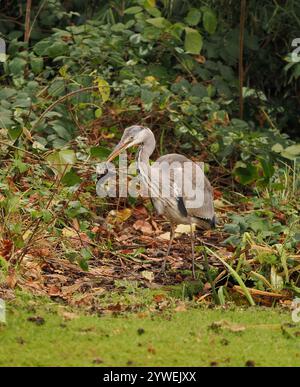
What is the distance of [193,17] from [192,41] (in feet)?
0.94

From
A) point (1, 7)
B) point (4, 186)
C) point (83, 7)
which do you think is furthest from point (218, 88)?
point (4, 186)

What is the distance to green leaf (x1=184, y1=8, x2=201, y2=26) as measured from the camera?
9953 millimetres

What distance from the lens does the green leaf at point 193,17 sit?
32.7ft

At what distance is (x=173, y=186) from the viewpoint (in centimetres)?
809

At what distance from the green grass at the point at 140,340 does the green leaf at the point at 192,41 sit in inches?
169

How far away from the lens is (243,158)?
31.2 feet

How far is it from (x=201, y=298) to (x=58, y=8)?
5.01 metres

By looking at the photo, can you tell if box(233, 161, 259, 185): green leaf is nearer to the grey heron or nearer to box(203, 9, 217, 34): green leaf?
the grey heron

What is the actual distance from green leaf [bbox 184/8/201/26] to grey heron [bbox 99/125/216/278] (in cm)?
212

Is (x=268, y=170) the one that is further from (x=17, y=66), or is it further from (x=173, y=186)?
(x=17, y=66)

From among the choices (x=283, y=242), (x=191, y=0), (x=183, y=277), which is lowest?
Answer: (x=183, y=277)

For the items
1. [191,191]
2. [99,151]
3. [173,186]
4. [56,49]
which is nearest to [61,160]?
[99,151]

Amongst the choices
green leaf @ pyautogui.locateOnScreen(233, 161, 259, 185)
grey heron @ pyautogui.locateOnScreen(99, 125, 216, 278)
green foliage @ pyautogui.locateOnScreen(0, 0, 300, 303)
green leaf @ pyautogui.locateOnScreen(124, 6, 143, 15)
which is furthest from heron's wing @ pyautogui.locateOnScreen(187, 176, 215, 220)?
green leaf @ pyautogui.locateOnScreen(124, 6, 143, 15)
